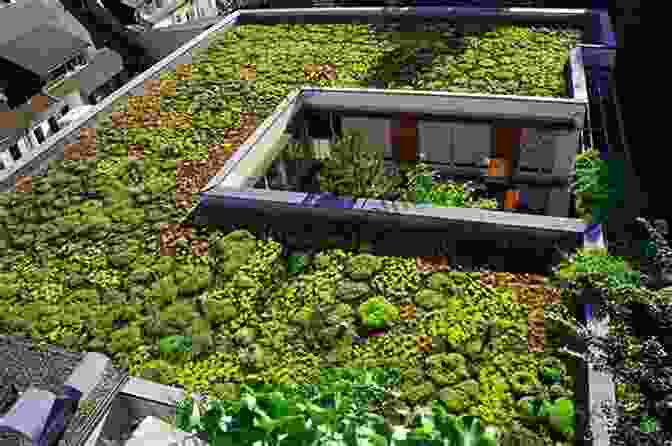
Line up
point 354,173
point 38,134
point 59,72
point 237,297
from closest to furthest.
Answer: point 237,297 → point 354,173 → point 38,134 → point 59,72

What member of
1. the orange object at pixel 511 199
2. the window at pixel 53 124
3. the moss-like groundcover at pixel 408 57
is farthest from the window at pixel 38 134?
the orange object at pixel 511 199

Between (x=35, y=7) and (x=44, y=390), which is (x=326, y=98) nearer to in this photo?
(x=44, y=390)

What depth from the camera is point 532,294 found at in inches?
447

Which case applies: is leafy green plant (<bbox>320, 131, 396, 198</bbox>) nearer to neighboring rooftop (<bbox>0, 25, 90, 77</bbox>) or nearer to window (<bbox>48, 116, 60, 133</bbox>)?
window (<bbox>48, 116, 60, 133</bbox>)

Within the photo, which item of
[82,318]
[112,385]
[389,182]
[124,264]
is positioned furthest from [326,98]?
[112,385]

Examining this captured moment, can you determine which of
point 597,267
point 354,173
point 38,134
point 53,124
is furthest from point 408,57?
point 53,124

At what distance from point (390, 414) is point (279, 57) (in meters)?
14.6

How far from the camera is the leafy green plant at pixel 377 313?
1122 cm

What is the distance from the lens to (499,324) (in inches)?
428

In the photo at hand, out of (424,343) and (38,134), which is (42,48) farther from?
(424,343)

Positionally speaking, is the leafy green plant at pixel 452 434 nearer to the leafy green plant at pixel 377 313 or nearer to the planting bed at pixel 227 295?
the planting bed at pixel 227 295

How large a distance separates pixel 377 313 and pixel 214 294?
339 centimetres

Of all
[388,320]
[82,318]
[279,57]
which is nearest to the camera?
[388,320]

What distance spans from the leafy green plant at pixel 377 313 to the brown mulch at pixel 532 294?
1.89 metres
